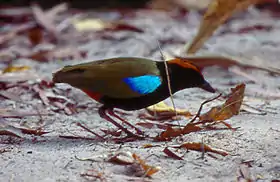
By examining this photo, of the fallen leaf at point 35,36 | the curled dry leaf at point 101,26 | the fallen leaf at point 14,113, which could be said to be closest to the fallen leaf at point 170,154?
the fallen leaf at point 14,113

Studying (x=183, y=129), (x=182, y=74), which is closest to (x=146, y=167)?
(x=183, y=129)

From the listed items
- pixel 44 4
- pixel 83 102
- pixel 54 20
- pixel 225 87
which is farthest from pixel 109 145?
pixel 44 4

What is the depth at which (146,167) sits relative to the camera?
2215 mm

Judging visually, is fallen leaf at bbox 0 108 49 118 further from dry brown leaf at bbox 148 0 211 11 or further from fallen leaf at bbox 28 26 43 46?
dry brown leaf at bbox 148 0 211 11

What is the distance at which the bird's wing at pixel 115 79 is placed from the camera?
266 centimetres

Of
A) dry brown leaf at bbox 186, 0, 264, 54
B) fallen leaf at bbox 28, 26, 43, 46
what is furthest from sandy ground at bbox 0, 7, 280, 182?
fallen leaf at bbox 28, 26, 43, 46

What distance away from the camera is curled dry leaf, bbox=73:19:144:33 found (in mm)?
5969

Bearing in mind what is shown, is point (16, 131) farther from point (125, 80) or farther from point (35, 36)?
point (35, 36)

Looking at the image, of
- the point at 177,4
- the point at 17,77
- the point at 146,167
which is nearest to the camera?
the point at 146,167

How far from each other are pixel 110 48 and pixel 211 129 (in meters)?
2.65

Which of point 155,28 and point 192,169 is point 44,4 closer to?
point 155,28

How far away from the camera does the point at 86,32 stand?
239 inches

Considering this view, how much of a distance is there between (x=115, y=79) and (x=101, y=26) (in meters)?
3.57

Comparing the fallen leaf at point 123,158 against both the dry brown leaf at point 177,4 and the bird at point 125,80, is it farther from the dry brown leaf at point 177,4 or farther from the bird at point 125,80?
the dry brown leaf at point 177,4
